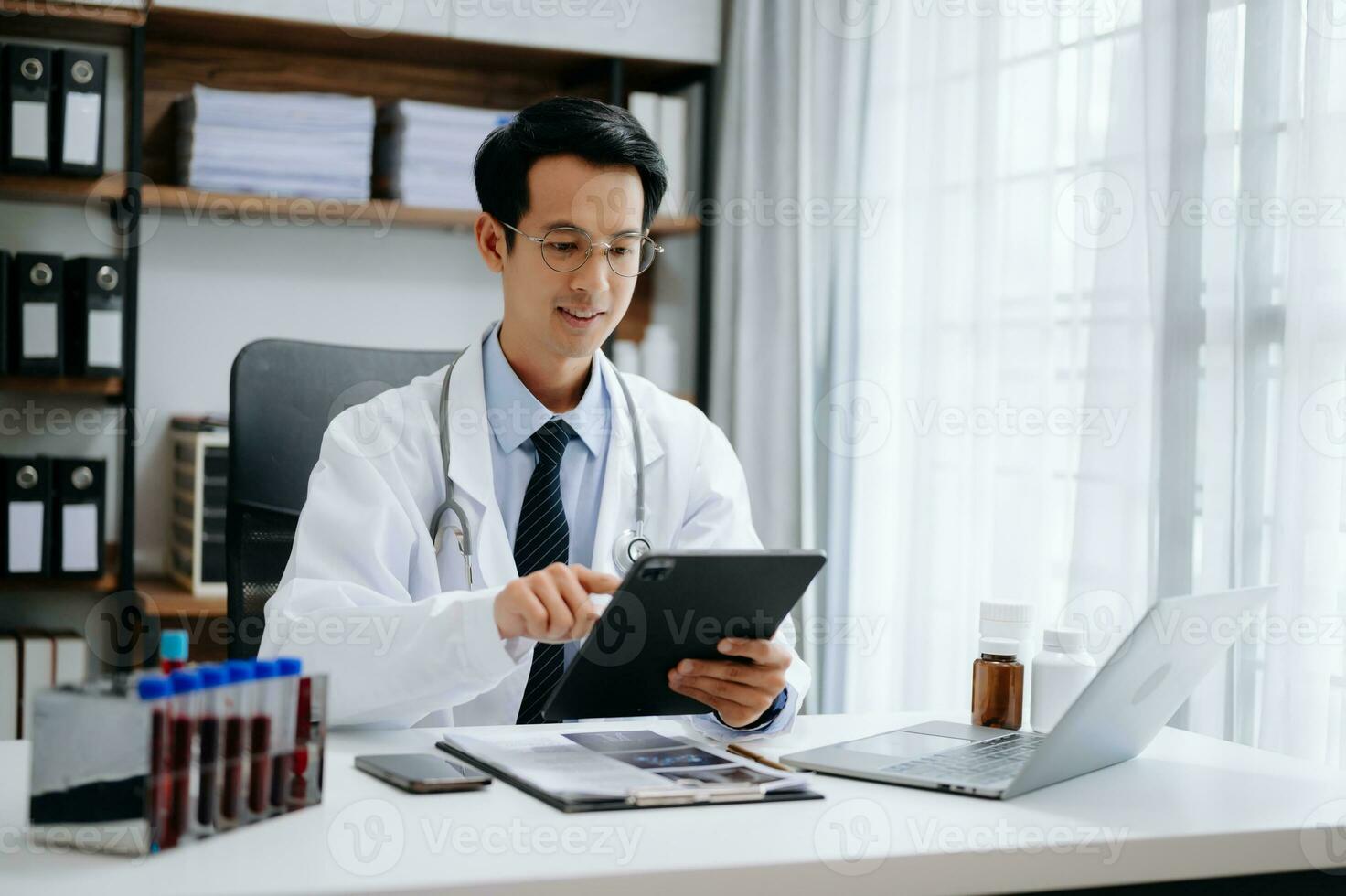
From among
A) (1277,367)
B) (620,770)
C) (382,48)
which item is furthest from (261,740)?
(382,48)

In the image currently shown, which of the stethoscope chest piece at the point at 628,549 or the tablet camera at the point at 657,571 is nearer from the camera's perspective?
the tablet camera at the point at 657,571

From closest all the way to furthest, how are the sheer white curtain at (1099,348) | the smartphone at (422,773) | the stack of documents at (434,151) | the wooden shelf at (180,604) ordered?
the smartphone at (422,773)
the sheer white curtain at (1099,348)
the wooden shelf at (180,604)
the stack of documents at (434,151)

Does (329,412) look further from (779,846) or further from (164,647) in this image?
(779,846)

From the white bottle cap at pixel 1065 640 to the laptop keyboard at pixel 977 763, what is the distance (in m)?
0.10

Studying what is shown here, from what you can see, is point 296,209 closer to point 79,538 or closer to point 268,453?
point 79,538

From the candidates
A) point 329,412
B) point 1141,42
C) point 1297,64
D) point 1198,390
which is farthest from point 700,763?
point 1141,42

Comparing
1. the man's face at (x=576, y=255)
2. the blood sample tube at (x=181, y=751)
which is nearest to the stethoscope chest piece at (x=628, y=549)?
the man's face at (x=576, y=255)

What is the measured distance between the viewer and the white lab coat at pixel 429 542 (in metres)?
1.30

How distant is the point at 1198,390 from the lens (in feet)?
6.07

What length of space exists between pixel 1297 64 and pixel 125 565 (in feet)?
7.34

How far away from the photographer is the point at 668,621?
1173 mm

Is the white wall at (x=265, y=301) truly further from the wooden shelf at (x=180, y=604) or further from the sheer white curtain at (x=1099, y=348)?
the sheer white curtain at (x=1099, y=348)

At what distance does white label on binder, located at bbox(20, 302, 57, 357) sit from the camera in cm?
249

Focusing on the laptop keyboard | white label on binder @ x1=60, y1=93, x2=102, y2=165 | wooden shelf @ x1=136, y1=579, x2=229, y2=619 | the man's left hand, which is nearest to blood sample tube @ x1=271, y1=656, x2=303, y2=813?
the man's left hand
